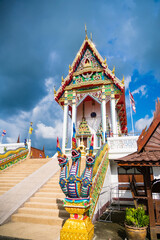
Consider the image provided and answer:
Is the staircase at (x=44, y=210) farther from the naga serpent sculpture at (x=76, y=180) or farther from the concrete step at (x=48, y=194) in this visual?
the naga serpent sculpture at (x=76, y=180)

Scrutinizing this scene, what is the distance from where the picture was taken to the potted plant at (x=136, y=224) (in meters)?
3.44

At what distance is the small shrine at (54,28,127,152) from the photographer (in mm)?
13866

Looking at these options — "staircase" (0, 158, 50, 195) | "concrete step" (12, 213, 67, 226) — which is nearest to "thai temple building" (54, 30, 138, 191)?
"staircase" (0, 158, 50, 195)

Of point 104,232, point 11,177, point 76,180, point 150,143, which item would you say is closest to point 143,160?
point 150,143

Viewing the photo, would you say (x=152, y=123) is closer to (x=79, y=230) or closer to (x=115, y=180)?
(x=79, y=230)

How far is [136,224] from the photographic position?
3.56 meters

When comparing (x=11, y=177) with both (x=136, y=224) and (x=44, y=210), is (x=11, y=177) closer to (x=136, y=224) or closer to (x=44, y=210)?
(x=44, y=210)

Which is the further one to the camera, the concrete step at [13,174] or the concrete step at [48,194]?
the concrete step at [13,174]

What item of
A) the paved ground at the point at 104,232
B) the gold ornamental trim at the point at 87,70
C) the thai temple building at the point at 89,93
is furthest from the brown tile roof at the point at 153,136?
the gold ornamental trim at the point at 87,70

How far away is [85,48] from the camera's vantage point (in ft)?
51.8

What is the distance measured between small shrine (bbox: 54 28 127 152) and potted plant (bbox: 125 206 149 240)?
9.99 metres

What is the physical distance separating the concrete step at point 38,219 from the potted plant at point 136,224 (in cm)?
187

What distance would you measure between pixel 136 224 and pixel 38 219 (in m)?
2.76

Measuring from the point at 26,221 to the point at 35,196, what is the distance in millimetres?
1254
